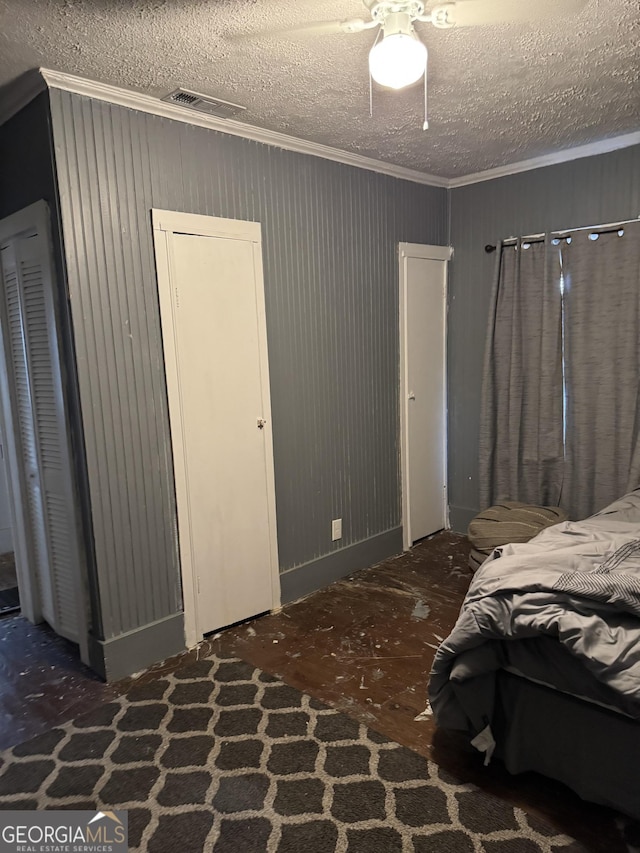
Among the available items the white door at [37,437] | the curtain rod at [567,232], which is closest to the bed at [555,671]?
the white door at [37,437]

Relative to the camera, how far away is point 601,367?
11.7 feet

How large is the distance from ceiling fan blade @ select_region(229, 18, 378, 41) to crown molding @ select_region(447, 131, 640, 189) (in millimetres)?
2027

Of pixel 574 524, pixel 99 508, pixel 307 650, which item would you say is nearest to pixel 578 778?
pixel 574 524

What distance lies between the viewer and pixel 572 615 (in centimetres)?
179

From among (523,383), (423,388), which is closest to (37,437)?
(423,388)

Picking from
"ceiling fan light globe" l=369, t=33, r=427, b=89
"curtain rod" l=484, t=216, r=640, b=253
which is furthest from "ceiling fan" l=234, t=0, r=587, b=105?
"curtain rod" l=484, t=216, r=640, b=253

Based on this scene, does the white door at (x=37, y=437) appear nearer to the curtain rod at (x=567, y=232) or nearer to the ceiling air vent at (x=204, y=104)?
the ceiling air vent at (x=204, y=104)

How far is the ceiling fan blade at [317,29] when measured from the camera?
77.1 inches

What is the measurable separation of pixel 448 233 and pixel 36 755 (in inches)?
151

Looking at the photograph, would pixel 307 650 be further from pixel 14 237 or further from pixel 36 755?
pixel 14 237

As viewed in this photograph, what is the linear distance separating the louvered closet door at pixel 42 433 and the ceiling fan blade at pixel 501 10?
1.76 metres

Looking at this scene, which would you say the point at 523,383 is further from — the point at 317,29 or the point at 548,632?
the point at 317,29

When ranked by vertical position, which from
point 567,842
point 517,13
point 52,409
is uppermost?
point 517,13

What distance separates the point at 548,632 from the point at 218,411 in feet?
5.80
